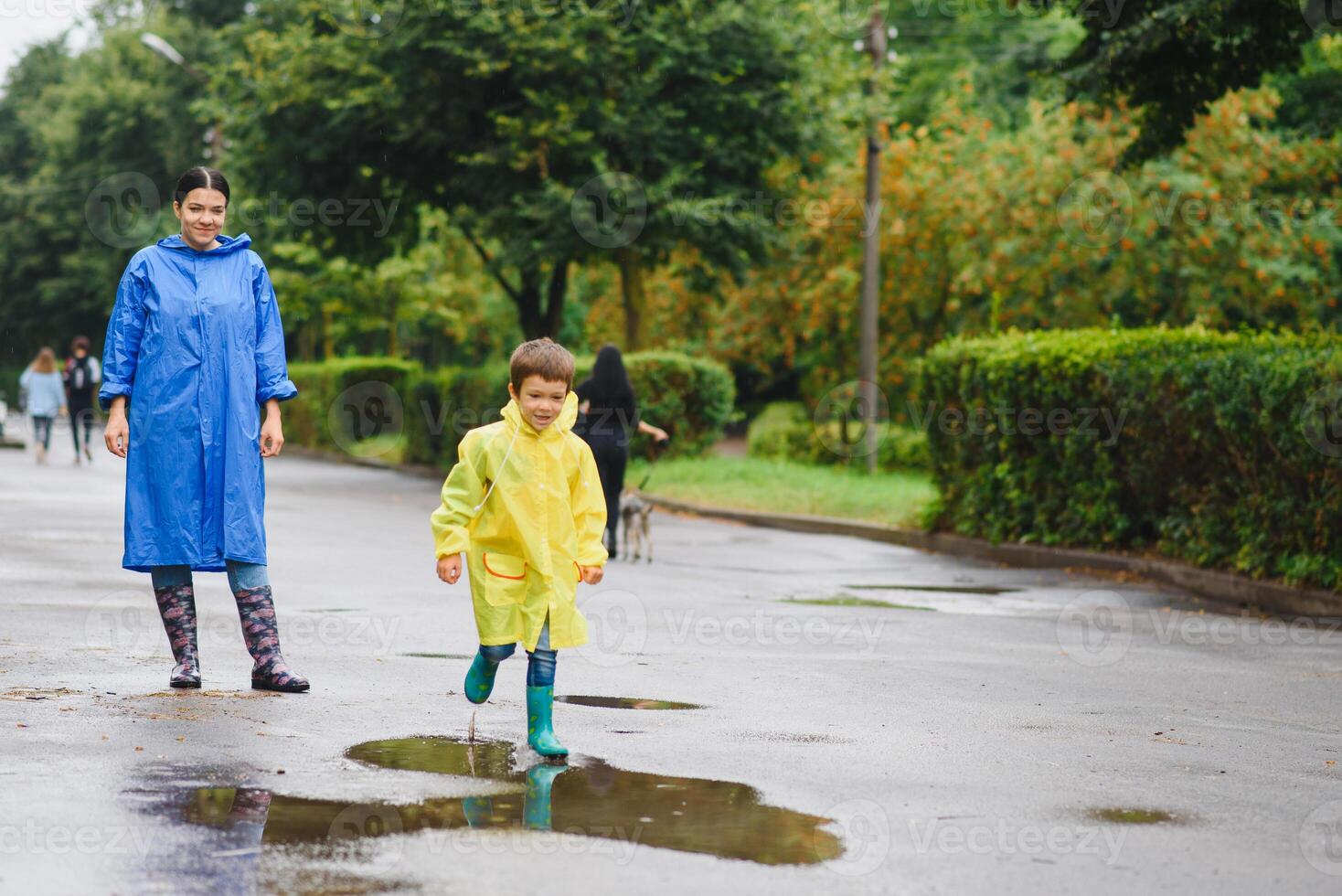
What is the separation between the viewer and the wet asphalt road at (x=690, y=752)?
4.43m

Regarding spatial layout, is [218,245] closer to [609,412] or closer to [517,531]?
[517,531]

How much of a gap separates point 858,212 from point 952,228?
2.21m

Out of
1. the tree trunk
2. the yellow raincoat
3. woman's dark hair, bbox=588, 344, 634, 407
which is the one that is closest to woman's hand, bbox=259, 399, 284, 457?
the yellow raincoat

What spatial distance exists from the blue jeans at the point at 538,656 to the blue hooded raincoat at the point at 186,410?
1.24m

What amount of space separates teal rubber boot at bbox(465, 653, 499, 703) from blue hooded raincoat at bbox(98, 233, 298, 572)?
1159 millimetres

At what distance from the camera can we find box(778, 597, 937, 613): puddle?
469 inches

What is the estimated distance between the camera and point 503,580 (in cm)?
595

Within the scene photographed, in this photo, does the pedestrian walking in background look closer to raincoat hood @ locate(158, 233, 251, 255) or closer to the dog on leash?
the dog on leash

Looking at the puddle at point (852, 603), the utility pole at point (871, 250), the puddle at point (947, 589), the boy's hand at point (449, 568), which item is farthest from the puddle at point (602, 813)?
the utility pole at point (871, 250)

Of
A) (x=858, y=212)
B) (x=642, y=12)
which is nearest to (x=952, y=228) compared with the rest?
(x=858, y=212)

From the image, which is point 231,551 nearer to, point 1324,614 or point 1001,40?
point 1324,614

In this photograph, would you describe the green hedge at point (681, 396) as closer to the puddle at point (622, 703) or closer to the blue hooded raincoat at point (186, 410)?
the puddle at point (622, 703)

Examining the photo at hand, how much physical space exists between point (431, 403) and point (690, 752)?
25.4 metres

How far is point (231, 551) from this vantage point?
6660mm
